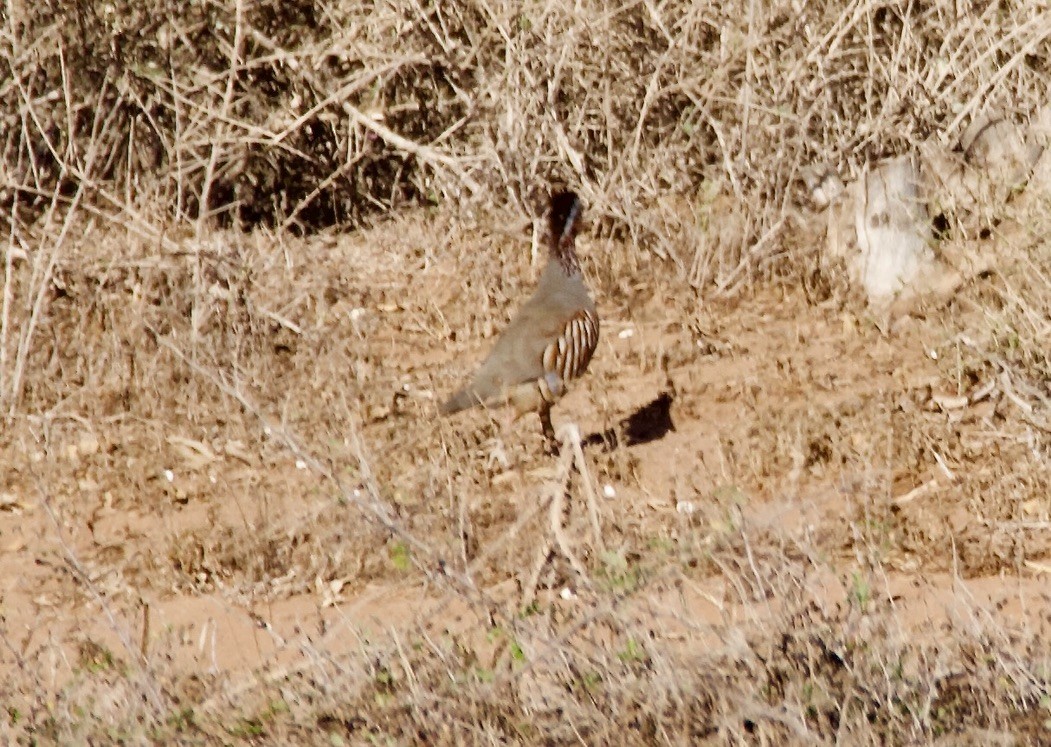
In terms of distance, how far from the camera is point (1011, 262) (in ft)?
24.8

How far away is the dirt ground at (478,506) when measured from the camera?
4.44 m

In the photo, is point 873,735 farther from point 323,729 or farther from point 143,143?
point 143,143

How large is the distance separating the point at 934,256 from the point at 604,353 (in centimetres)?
169

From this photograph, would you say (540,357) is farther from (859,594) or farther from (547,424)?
(859,594)

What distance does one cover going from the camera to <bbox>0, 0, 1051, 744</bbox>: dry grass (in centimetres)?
450

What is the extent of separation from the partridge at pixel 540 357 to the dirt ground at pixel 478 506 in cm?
21

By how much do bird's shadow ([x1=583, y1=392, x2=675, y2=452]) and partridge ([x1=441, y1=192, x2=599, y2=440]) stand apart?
260 mm

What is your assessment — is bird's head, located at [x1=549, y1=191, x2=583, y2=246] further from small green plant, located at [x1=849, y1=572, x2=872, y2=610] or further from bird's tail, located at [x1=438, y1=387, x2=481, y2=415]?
small green plant, located at [x1=849, y1=572, x2=872, y2=610]

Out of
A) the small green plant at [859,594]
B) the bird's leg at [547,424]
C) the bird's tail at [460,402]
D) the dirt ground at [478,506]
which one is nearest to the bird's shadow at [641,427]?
the dirt ground at [478,506]

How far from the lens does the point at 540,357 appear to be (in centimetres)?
791

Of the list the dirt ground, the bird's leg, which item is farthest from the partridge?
the dirt ground

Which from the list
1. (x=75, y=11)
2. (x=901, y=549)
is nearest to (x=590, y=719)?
(x=901, y=549)

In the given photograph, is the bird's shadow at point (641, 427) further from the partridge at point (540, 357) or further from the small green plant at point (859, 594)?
the small green plant at point (859, 594)

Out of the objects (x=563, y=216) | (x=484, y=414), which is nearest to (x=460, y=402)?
(x=484, y=414)
